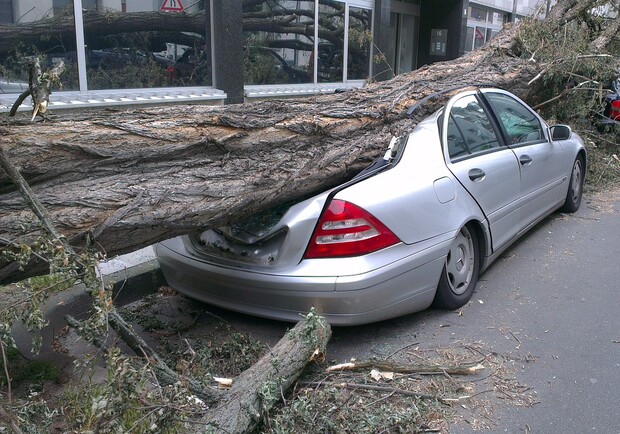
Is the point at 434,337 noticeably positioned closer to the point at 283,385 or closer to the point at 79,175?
the point at 283,385

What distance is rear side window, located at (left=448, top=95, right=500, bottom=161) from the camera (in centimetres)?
498

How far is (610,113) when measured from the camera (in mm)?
10727

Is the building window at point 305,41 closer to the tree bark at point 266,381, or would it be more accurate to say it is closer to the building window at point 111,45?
the building window at point 111,45

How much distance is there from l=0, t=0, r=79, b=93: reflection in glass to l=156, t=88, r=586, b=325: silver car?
13.4 feet

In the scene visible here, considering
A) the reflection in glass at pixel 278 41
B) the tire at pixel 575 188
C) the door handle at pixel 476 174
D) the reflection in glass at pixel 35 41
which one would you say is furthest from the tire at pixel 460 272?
Result: the reflection in glass at pixel 278 41

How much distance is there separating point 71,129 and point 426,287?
7.81ft

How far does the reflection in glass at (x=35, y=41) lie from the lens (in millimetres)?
7480

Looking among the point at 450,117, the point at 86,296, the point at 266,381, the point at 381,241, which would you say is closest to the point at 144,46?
the point at 86,296

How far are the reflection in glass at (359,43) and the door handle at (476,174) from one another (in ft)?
31.7

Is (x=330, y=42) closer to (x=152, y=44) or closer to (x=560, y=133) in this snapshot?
(x=152, y=44)

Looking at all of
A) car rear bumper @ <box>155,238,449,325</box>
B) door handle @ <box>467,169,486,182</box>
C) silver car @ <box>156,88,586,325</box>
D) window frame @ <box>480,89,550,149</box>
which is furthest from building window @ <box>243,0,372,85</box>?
car rear bumper @ <box>155,238,449,325</box>

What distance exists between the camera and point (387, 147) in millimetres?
5023

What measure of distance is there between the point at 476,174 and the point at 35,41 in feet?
18.3

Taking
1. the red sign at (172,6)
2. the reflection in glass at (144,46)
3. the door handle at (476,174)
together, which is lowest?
the door handle at (476,174)
